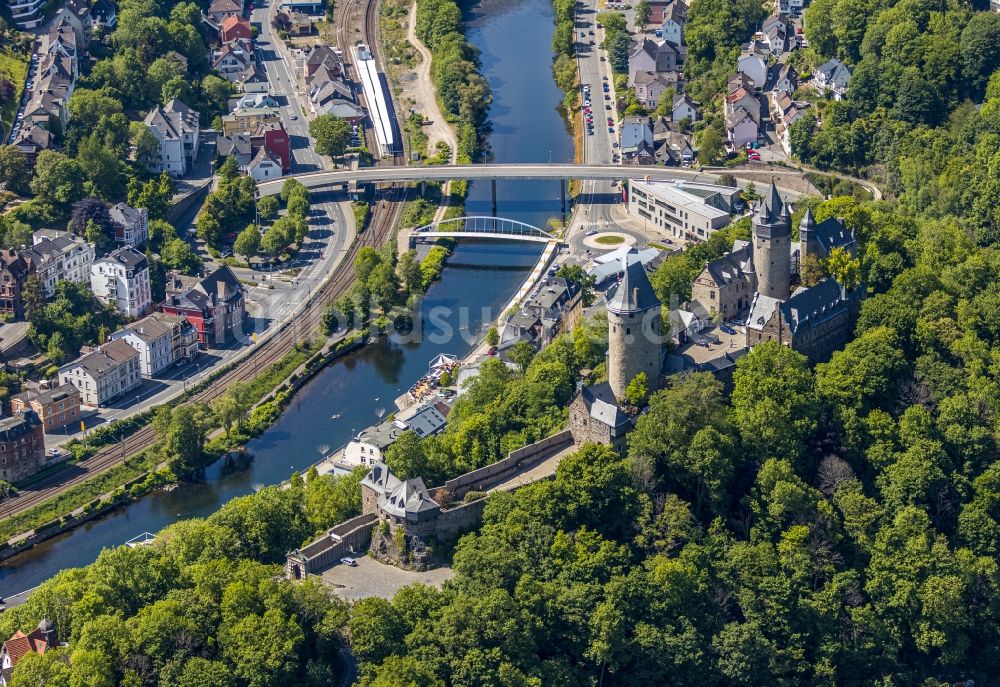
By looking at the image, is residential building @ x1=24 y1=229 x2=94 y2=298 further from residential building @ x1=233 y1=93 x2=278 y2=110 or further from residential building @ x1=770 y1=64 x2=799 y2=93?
residential building @ x1=770 y1=64 x2=799 y2=93

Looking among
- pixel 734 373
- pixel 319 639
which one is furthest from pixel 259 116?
pixel 319 639

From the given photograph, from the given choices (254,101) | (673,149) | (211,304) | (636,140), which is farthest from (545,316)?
(254,101)

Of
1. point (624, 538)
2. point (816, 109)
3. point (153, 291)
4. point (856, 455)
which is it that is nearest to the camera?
point (624, 538)

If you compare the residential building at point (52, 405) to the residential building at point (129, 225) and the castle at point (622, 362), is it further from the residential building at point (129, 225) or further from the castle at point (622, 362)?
the castle at point (622, 362)

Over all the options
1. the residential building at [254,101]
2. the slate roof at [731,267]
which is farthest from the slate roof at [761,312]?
the residential building at [254,101]

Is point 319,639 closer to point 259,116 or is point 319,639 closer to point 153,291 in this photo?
point 153,291

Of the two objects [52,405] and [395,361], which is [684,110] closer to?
[395,361]
